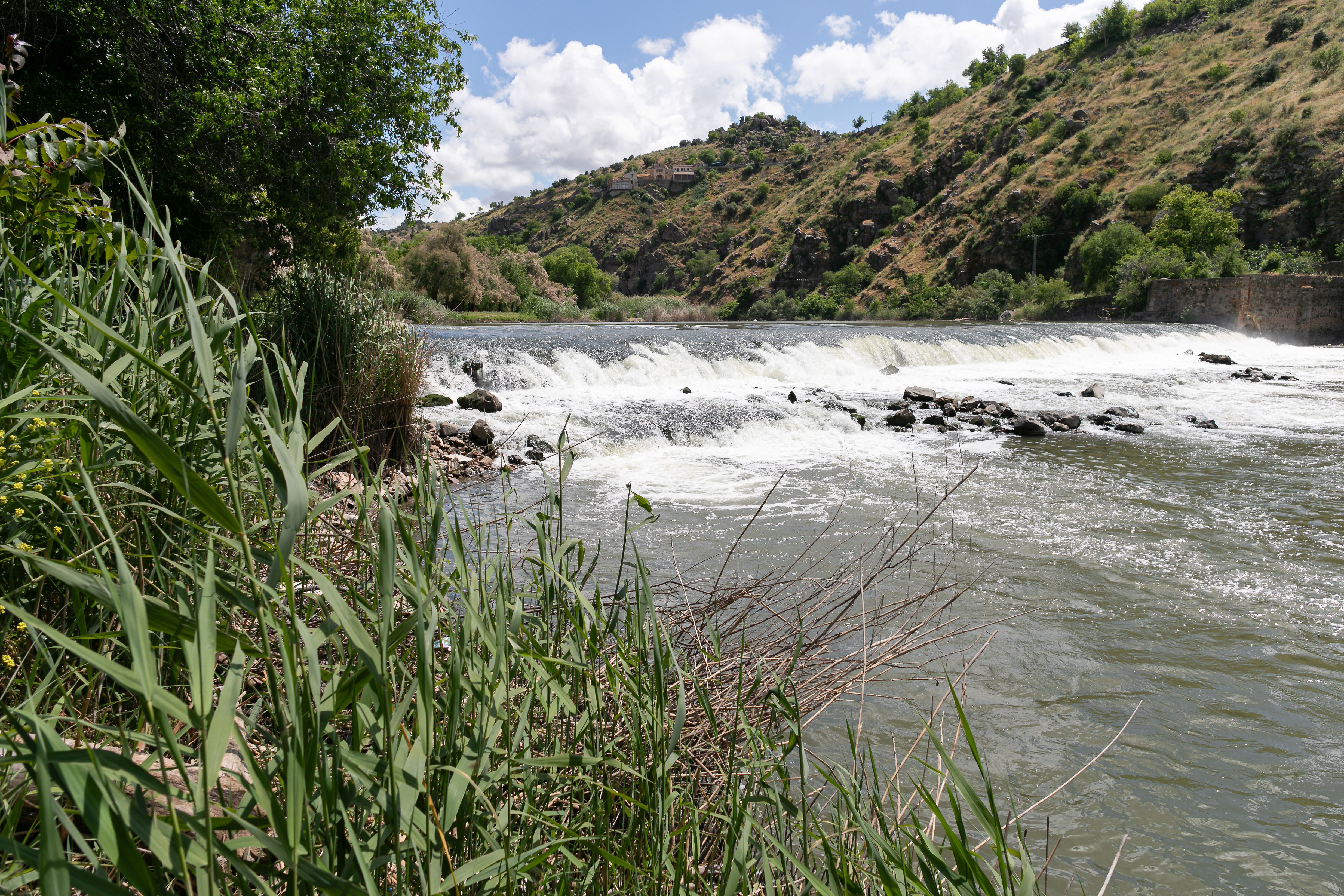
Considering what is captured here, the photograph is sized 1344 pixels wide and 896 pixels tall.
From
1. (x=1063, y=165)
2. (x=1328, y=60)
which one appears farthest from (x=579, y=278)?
(x=1328, y=60)

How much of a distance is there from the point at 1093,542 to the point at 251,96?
32.6 feet

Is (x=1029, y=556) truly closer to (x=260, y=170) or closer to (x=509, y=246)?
(x=260, y=170)

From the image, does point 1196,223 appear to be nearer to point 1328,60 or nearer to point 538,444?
point 1328,60

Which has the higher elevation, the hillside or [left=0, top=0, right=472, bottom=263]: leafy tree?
the hillside

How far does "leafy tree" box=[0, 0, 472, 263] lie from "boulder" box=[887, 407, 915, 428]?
331 inches

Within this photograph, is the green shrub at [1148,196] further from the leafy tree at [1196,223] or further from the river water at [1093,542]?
the river water at [1093,542]

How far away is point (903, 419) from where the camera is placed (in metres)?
11.6

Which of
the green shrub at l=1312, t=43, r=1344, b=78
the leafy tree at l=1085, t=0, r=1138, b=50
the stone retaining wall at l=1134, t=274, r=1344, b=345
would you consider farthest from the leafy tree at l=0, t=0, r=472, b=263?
the leafy tree at l=1085, t=0, r=1138, b=50

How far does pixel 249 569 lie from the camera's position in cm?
68

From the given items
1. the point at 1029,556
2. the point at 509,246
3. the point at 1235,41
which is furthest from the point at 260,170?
the point at 509,246

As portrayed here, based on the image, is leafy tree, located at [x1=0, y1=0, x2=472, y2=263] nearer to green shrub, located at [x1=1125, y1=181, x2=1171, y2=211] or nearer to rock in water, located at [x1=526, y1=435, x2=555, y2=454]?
rock in water, located at [x1=526, y1=435, x2=555, y2=454]

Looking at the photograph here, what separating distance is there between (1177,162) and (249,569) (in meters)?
52.9

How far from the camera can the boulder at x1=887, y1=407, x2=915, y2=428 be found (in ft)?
37.7

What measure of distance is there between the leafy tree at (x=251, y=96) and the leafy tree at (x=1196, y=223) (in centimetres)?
3586
